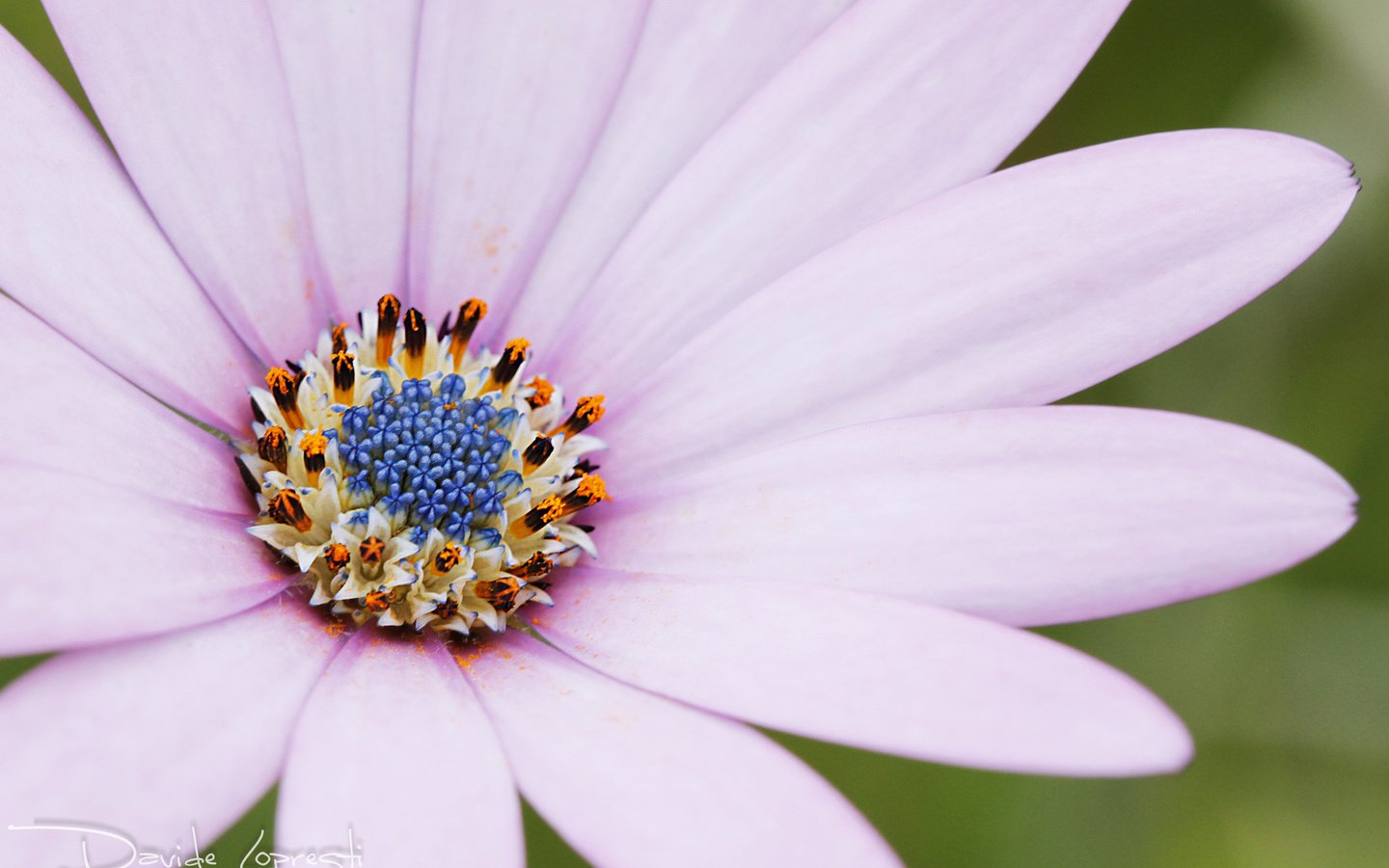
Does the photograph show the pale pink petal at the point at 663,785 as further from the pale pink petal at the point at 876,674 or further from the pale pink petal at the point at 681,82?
the pale pink petal at the point at 681,82

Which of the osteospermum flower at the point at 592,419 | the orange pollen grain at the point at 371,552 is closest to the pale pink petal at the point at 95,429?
the osteospermum flower at the point at 592,419

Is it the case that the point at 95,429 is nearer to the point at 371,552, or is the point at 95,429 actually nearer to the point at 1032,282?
the point at 371,552

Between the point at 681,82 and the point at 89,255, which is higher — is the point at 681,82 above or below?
above

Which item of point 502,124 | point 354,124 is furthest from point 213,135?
point 502,124

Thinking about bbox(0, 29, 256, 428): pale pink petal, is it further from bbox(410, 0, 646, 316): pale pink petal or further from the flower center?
bbox(410, 0, 646, 316): pale pink petal

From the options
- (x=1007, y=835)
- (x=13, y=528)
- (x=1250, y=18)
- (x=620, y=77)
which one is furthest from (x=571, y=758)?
(x=1250, y=18)
